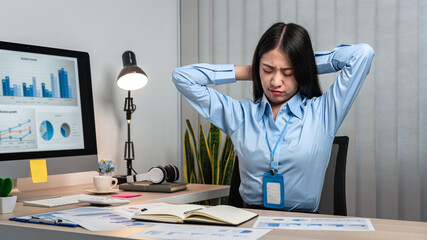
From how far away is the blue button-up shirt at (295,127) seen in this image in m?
1.68

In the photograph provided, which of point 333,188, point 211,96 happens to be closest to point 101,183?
point 211,96

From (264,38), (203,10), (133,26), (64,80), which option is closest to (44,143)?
(64,80)

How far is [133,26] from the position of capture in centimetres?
302

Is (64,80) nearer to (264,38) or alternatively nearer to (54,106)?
(54,106)

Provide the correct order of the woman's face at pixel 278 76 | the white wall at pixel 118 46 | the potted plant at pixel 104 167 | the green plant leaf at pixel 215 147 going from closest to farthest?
the woman's face at pixel 278 76 → the potted plant at pixel 104 167 → the white wall at pixel 118 46 → the green plant leaf at pixel 215 147

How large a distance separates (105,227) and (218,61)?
Answer: 91.7 inches

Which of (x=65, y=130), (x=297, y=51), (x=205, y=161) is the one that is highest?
(x=297, y=51)

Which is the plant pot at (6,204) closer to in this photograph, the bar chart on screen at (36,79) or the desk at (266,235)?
the desk at (266,235)

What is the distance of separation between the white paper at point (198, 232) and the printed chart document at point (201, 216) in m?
0.04

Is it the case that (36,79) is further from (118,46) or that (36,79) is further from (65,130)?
(118,46)

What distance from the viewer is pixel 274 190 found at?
1.63m

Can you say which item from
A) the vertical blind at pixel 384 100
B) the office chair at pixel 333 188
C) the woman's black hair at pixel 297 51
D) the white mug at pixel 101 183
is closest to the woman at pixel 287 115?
the woman's black hair at pixel 297 51

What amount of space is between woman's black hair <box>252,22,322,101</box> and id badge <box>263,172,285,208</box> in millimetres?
381

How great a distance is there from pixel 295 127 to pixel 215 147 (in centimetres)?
145
